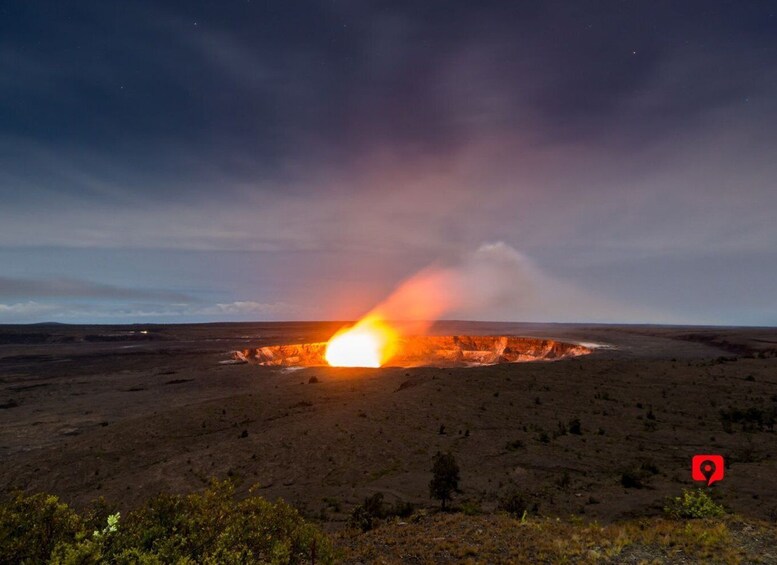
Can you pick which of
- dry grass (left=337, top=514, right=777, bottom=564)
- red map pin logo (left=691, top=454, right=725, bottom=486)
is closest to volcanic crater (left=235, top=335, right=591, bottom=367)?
red map pin logo (left=691, top=454, right=725, bottom=486)

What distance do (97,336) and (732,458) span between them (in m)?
172

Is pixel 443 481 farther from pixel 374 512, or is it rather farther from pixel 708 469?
pixel 708 469

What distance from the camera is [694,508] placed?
16031 millimetres

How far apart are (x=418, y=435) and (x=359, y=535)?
14586 mm

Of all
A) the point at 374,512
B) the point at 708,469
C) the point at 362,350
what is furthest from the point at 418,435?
the point at 362,350

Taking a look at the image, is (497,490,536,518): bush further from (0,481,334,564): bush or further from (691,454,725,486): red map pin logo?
(0,481,334,564): bush

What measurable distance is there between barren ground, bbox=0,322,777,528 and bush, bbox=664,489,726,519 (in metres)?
0.84

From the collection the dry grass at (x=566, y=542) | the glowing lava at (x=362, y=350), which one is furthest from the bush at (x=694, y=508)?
the glowing lava at (x=362, y=350)

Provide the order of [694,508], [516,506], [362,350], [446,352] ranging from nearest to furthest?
[694,508]
[516,506]
[446,352]
[362,350]

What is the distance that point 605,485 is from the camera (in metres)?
20.1

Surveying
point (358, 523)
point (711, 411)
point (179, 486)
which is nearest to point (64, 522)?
point (358, 523)

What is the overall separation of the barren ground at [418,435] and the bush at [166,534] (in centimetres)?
918

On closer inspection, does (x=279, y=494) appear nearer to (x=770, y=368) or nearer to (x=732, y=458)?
(x=732, y=458)

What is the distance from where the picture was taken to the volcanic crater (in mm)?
80375
